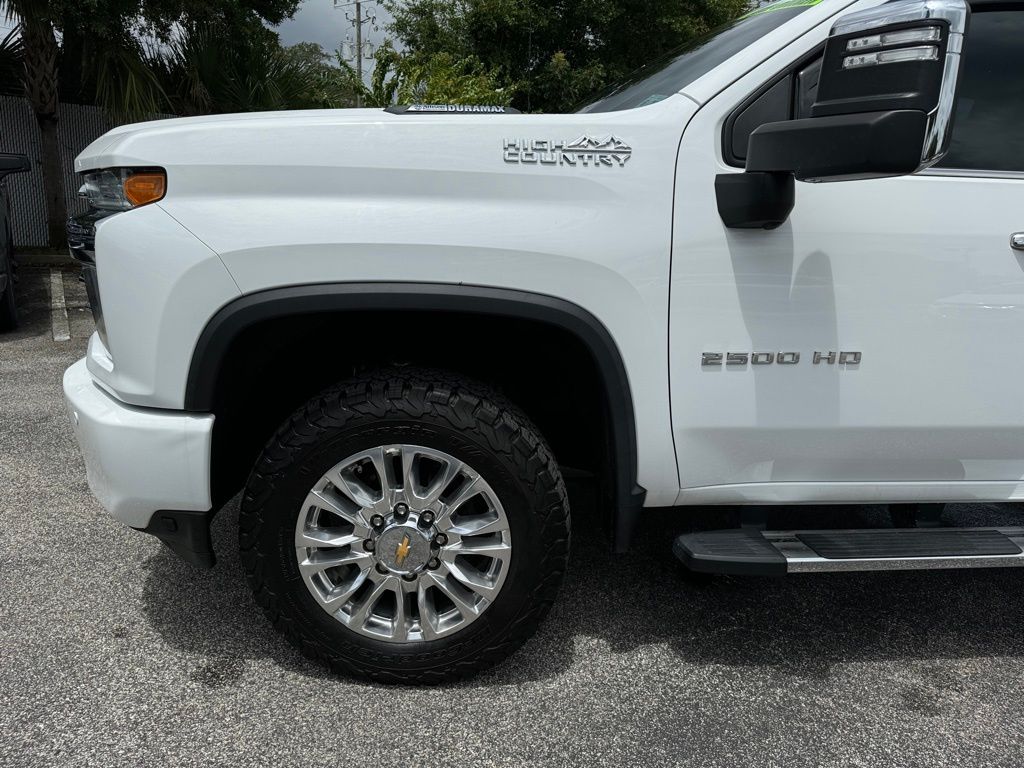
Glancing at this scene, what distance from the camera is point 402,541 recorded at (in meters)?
2.04

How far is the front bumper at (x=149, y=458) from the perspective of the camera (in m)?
1.91

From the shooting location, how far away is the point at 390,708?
2045mm

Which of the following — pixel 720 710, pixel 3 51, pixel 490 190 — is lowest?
pixel 720 710

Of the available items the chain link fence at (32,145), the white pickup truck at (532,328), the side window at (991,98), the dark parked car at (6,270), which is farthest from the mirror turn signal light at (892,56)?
the chain link fence at (32,145)

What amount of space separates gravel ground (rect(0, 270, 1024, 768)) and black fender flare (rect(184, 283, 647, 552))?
2.58 feet

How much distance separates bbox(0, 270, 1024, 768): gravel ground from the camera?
1.92 meters

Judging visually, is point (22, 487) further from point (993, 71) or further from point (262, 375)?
point (993, 71)

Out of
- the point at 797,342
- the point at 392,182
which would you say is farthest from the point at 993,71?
the point at 392,182

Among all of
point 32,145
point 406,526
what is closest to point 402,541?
point 406,526

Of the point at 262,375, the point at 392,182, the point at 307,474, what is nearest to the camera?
the point at 392,182

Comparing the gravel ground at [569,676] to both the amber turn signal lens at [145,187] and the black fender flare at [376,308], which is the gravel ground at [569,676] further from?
the amber turn signal lens at [145,187]

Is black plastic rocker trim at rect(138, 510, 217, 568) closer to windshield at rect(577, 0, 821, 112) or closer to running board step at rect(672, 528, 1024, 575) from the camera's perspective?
running board step at rect(672, 528, 1024, 575)

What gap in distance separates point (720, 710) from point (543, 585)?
559 mm

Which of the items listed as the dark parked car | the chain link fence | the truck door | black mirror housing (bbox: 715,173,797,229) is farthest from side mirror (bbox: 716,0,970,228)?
the chain link fence
